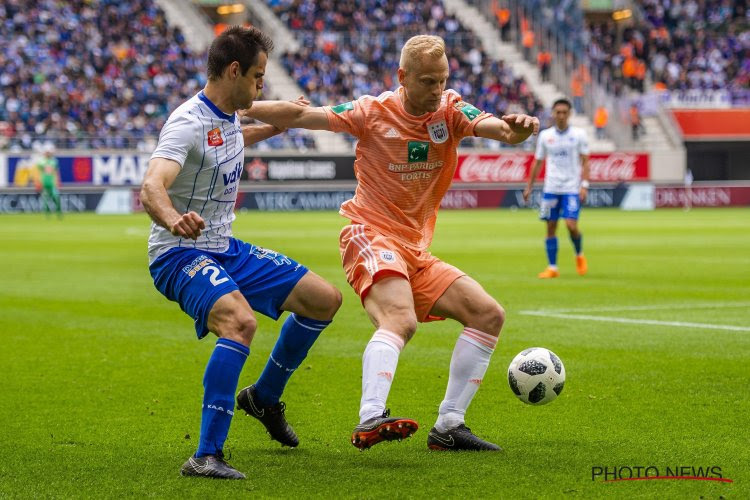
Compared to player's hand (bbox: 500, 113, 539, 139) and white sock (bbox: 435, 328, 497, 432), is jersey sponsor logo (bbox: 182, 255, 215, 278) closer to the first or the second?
white sock (bbox: 435, 328, 497, 432)

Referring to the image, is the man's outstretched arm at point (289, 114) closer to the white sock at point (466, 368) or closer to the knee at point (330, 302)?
the knee at point (330, 302)

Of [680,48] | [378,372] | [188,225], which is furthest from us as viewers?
[680,48]

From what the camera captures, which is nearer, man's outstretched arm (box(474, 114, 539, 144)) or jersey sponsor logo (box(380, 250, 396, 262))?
man's outstretched arm (box(474, 114, 539, 144))

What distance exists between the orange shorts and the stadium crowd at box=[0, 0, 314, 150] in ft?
125

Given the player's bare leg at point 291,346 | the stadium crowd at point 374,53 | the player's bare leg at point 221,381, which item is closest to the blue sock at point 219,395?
the player's bare leg at point 221,381

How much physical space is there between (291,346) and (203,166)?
3.66ft

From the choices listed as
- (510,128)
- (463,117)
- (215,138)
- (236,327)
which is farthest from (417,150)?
(236,327)

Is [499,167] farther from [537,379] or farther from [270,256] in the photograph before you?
[270,256]

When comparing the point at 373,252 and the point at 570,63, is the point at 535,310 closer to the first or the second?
the point at 373,252

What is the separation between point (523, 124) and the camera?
19.4 feet

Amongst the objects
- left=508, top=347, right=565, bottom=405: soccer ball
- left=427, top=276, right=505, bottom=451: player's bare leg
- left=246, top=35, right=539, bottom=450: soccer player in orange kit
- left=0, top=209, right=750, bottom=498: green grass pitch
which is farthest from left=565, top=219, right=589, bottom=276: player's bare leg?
left=427, top=276, right=505, bottom=451: player's bare leg

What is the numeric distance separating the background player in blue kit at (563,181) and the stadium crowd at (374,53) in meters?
28.8

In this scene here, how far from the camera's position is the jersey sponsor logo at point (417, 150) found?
6.30m

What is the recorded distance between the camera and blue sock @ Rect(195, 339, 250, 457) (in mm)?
5324
